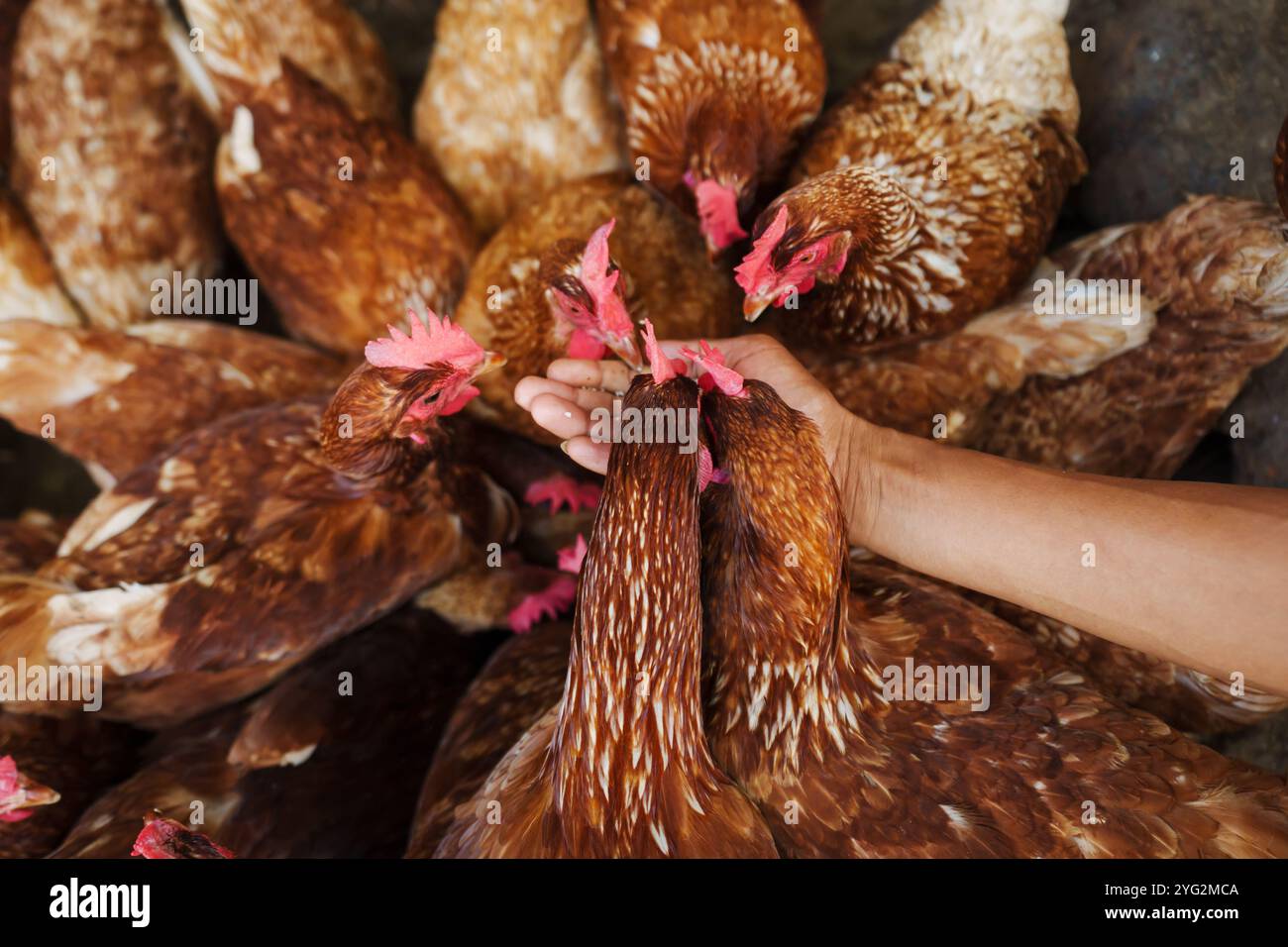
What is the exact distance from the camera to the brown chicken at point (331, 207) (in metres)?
2.06

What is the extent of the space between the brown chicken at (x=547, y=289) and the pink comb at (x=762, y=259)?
0.34 m

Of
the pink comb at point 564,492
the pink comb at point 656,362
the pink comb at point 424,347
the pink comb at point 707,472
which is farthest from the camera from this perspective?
the pink comb at point 564,492

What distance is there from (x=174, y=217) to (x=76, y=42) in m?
0.46

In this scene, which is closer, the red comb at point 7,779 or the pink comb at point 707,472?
the pink comb at point 707,472

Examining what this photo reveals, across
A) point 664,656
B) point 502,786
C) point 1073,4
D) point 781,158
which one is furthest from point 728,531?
point 1073,4

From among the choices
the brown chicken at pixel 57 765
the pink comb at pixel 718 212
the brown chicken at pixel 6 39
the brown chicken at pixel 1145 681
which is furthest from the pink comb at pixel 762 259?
the brown chicken at pixel 6 39

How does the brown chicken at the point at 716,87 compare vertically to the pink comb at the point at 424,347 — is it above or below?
above

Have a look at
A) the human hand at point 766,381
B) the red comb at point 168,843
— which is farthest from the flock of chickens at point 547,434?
the human hand at point 766,381

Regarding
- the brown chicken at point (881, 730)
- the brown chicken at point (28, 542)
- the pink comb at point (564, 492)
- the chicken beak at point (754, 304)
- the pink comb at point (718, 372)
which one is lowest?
the brown chicken at point (881, 730)

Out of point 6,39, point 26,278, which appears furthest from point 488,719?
point 6,39

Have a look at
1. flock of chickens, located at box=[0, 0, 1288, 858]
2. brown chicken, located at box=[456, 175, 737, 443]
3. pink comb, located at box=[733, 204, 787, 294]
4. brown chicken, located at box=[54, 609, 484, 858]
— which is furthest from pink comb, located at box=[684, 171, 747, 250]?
brown chicken, located at box=[54, 609, 484, 858]

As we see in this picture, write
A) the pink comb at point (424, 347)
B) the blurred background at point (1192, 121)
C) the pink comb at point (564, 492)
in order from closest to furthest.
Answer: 1. the pink comb at point (424, 347)
2. the blurred background at point (1192, 121)
3. the pink comb at point (564, 492)

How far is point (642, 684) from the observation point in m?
1.18

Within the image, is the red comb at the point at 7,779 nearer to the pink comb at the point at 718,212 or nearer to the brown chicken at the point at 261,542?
the brown chicken at the point at 261,542
